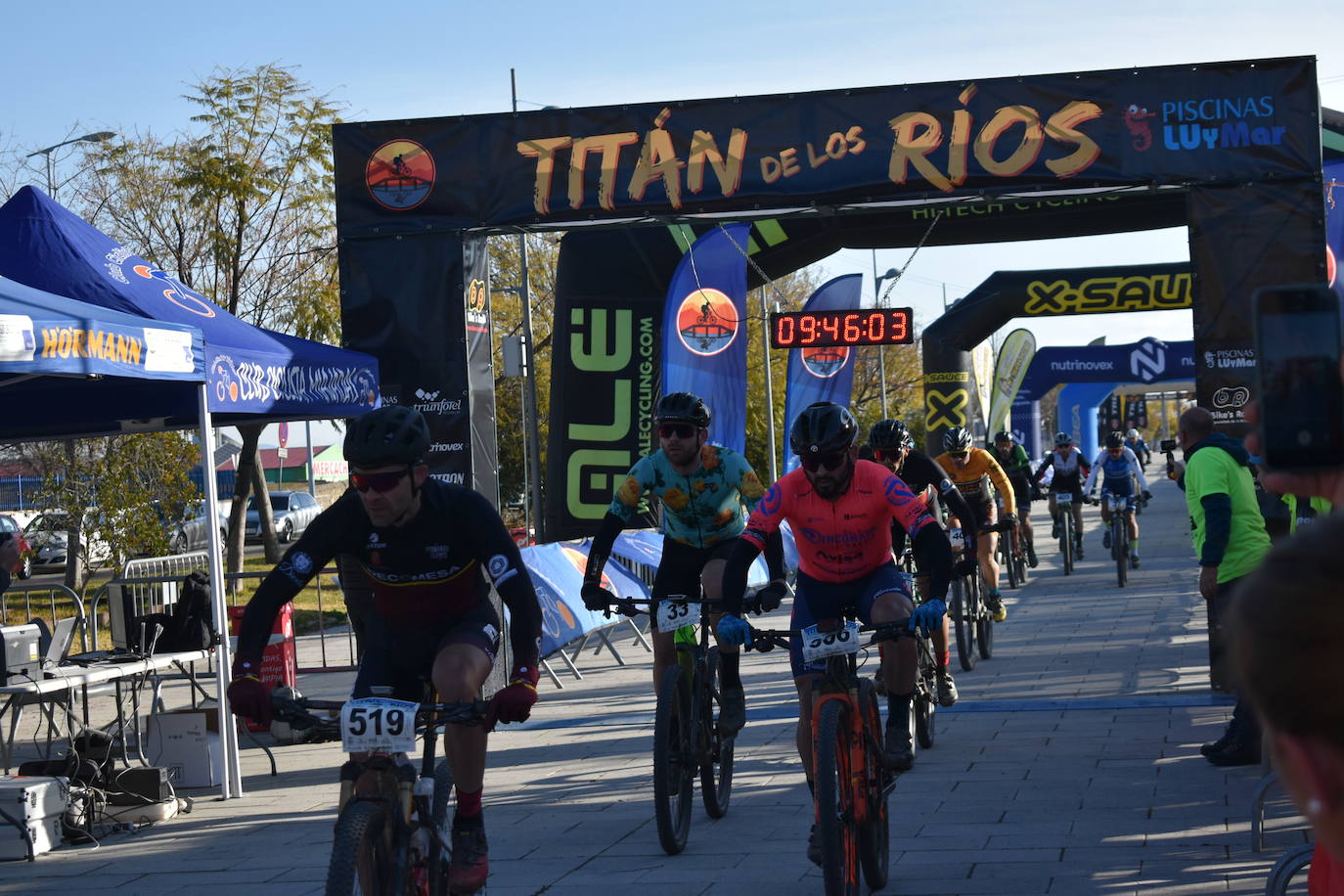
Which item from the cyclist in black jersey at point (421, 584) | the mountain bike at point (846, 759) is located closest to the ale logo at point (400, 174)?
the mountain bike at point (846, 759)

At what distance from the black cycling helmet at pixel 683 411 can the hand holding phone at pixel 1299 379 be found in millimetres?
5239

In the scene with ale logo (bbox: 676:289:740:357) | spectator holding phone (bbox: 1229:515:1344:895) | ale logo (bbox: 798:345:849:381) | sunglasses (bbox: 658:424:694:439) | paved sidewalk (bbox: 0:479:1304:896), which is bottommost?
paved sidewalk (bbox: 0:479:1304:896)

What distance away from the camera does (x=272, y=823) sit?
8.02 meters

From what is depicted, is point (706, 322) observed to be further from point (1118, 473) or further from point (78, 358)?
point (78, 358)

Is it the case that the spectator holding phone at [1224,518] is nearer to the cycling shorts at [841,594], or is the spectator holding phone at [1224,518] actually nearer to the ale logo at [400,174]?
A: the cycling shorts at [841,594]

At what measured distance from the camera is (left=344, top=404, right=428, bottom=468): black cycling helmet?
484 centimetres

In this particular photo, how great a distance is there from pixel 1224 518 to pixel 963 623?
15.2ft

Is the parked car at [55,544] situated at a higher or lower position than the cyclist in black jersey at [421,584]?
lower

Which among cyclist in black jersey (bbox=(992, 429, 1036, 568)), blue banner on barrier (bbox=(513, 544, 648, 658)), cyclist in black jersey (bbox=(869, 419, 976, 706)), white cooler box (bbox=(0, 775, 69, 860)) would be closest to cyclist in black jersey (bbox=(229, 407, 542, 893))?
white cooler box (bbox=(0, 775, 69, 860))

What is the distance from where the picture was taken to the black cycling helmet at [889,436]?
10188mm

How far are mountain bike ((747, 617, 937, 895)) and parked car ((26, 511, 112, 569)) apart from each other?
2030 cm

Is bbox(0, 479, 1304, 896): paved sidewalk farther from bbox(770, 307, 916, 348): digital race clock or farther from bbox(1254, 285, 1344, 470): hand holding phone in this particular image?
bbox(770, 307, 916, 348): digital race clock

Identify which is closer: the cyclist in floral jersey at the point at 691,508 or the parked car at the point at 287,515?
the cyclist in floral jersey at the point at 691,508

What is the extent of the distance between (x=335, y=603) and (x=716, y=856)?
1885 cm
